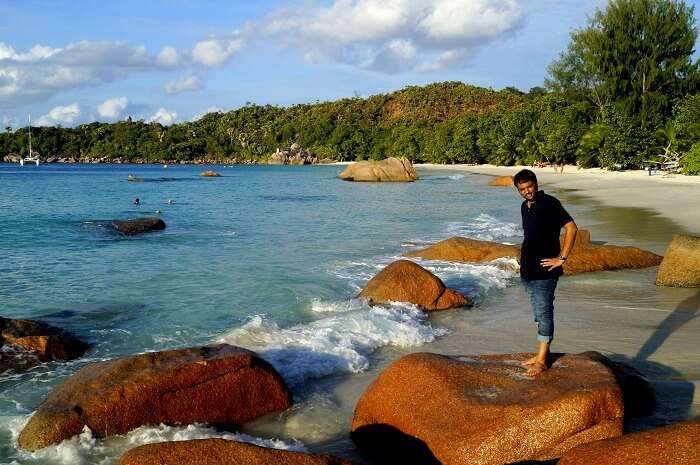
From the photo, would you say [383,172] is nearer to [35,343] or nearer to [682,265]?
[682,265]

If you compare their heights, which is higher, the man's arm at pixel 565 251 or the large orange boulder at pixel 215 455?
the man's arm at pixel 565 251

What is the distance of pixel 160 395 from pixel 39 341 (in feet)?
10.0

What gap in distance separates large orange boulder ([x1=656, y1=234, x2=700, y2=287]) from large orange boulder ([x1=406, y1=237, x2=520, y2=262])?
3.23 meters

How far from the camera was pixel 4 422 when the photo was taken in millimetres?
6027

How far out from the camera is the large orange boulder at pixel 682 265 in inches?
425

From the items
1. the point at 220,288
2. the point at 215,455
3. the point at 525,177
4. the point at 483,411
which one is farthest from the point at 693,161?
the point at 215,455

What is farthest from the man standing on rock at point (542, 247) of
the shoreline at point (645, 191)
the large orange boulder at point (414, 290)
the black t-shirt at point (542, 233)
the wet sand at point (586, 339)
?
the shoreline at point (645, 191)

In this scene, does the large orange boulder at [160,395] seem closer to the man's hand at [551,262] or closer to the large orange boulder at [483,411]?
the large orange boulder at [483,411]

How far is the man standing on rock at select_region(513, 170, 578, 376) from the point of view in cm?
568

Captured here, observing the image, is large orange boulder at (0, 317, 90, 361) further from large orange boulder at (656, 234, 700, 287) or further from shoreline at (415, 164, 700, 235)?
shoreline at (415, 164, 700, 235)

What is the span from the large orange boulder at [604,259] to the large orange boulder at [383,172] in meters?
48.6

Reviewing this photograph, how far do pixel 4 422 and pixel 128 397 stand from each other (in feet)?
4.69

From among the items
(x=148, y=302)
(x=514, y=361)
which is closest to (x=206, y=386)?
(x=514, y=361)

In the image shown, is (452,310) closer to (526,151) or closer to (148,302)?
(148,302)
